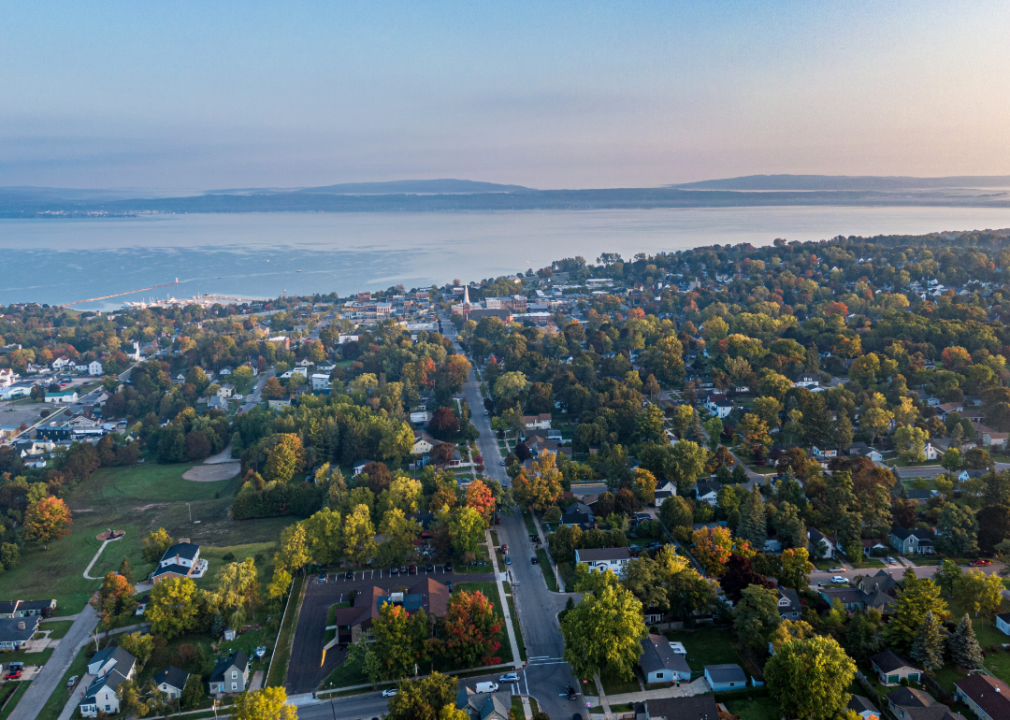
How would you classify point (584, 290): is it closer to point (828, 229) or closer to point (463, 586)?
point (463, 586)

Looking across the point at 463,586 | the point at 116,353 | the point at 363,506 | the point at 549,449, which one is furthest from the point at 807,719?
the point at 116,353

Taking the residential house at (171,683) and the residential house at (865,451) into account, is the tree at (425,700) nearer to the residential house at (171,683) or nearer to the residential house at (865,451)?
the residential house at (171,683)

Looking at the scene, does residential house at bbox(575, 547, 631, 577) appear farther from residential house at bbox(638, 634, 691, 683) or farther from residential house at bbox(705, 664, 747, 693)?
residential house at bbox(705, 664, 747, 693)

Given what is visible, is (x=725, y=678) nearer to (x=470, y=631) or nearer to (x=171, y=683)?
(x=470, y=631)

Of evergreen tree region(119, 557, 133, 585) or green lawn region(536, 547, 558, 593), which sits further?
evergreen tree region(119, 557, 133, 585)

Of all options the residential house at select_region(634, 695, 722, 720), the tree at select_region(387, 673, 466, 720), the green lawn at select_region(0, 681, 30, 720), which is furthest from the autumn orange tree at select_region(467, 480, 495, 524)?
the green lawn at select_region(0, 681, 30, 720)

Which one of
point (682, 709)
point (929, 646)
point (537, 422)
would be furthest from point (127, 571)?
point (929, 646)
